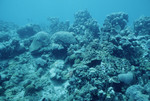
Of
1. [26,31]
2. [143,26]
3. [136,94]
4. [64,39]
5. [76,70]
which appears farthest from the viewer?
[26,31]

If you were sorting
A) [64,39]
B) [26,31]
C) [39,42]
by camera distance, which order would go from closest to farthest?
[64,39]
[39,42]
[26,31]

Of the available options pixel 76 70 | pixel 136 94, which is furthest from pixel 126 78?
pixel 76 70

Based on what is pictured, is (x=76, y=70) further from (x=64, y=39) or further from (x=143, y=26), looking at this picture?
(x=143, y=26)

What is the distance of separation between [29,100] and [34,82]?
127 cm

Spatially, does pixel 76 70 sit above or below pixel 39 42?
below

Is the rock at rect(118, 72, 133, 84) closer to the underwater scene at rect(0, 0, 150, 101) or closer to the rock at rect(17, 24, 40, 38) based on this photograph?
the underwater scene at rect(0, 0, 150, 101)

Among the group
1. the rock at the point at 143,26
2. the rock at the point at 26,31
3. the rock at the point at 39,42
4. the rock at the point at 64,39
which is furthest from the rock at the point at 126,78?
the rock at the point at 26,31

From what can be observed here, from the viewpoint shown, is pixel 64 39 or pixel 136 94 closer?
pixel 136 94

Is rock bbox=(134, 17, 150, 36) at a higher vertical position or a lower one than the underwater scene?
higher

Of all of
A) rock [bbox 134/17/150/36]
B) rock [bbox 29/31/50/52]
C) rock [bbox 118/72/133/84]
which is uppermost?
rock [bbox 134/17/150/36]

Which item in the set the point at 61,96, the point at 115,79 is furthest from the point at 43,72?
the point at 115,79

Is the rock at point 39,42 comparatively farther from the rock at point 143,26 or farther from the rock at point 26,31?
the rock at point 143,26

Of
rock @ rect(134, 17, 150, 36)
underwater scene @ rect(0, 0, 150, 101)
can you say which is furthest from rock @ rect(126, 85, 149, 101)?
rock @ rect(134, 17, 150, 36)

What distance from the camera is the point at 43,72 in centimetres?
865
